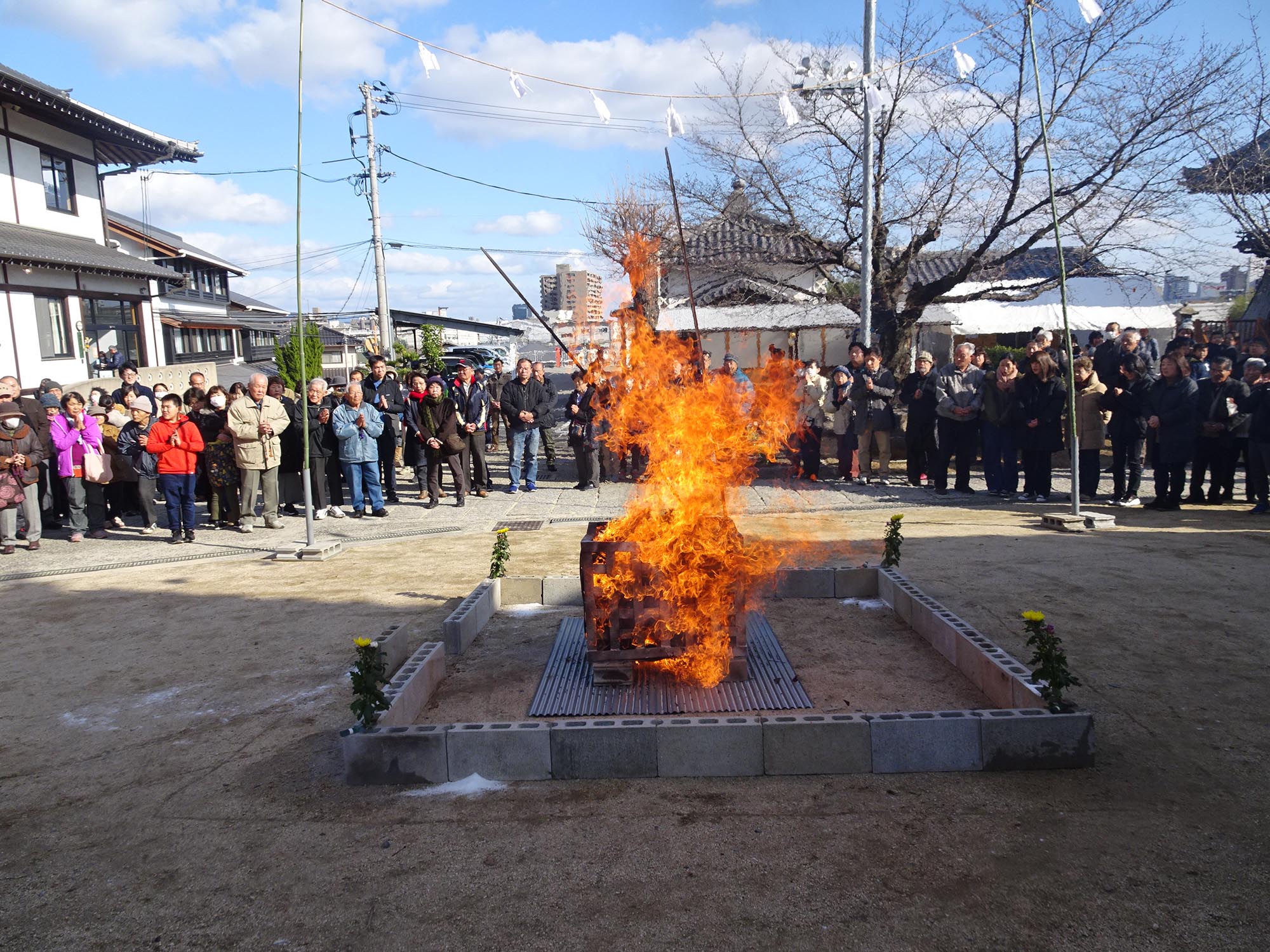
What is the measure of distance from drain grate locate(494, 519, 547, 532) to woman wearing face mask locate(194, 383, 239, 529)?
3871 mm

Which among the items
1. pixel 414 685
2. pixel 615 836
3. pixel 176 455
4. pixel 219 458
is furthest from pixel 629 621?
pixel 219 458

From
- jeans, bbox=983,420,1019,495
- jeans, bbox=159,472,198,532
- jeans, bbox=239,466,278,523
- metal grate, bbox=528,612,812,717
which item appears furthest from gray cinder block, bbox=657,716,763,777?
jeans, bbox=983,420,1019,495

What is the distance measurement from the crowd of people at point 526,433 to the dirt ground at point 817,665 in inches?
128

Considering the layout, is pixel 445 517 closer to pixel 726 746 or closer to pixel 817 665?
pixel 817 665

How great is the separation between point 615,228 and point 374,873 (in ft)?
53.3

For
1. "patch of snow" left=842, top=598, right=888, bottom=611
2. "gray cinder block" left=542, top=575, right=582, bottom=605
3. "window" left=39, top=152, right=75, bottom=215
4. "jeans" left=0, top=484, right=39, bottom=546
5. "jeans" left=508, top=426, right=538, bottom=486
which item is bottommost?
"patch of snow" left=842, top=598, right=888, bottom=611


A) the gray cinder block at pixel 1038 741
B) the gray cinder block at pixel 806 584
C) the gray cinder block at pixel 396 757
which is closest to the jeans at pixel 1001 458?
the gray cinder block at pixel 806 584

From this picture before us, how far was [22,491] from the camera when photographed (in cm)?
1117

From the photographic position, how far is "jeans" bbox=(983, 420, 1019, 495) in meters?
12.8

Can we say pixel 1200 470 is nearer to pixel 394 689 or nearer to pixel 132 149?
pixel 394 689

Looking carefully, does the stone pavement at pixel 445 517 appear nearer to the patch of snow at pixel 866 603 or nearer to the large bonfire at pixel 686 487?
the patch of snow at pixel 866 603

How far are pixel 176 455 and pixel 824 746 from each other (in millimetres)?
9596

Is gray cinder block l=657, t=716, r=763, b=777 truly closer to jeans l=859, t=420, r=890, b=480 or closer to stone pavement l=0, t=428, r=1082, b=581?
stone pavement l=0, t=428, r=1082, b=581

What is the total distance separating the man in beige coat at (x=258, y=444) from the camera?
1187 centimetres
